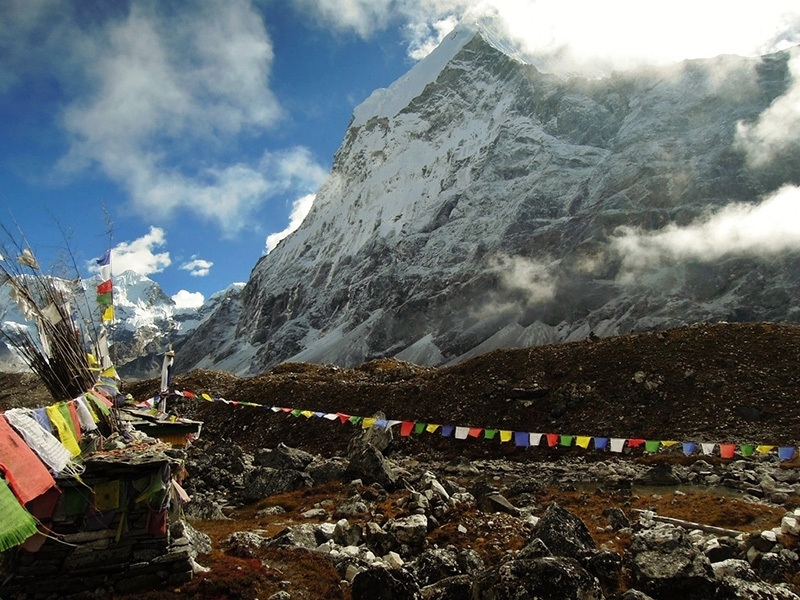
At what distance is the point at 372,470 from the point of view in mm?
16875

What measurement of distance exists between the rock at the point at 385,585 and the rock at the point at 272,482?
10209 millimetres

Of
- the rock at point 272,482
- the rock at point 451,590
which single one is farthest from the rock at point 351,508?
the rock at point 451,590

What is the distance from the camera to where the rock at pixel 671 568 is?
23.3ft

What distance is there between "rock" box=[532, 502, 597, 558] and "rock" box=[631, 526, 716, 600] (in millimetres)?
948

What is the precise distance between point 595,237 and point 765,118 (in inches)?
2174

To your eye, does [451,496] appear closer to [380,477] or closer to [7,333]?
[380,477]

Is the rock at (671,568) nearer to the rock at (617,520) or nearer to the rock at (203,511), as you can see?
the rock at (617,520)

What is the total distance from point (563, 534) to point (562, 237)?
126757mm

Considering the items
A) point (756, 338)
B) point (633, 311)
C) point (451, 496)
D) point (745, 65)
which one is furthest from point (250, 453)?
point (745, 65)

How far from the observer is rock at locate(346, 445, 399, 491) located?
16.3m

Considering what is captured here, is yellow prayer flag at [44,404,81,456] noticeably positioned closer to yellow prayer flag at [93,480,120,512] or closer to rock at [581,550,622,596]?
yellow prayer flag at [93,480,120,512]

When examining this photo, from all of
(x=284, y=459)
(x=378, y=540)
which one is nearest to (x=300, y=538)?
(x=378, y=540)

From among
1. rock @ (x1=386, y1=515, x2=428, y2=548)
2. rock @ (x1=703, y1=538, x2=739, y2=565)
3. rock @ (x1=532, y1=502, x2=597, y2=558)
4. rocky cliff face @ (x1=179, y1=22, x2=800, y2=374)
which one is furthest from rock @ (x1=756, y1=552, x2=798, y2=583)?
rocky cliff face @ (x1=179, y1=22, x2=800, y2=374)

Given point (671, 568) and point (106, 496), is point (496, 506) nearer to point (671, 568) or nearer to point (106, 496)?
point (671, 568)
